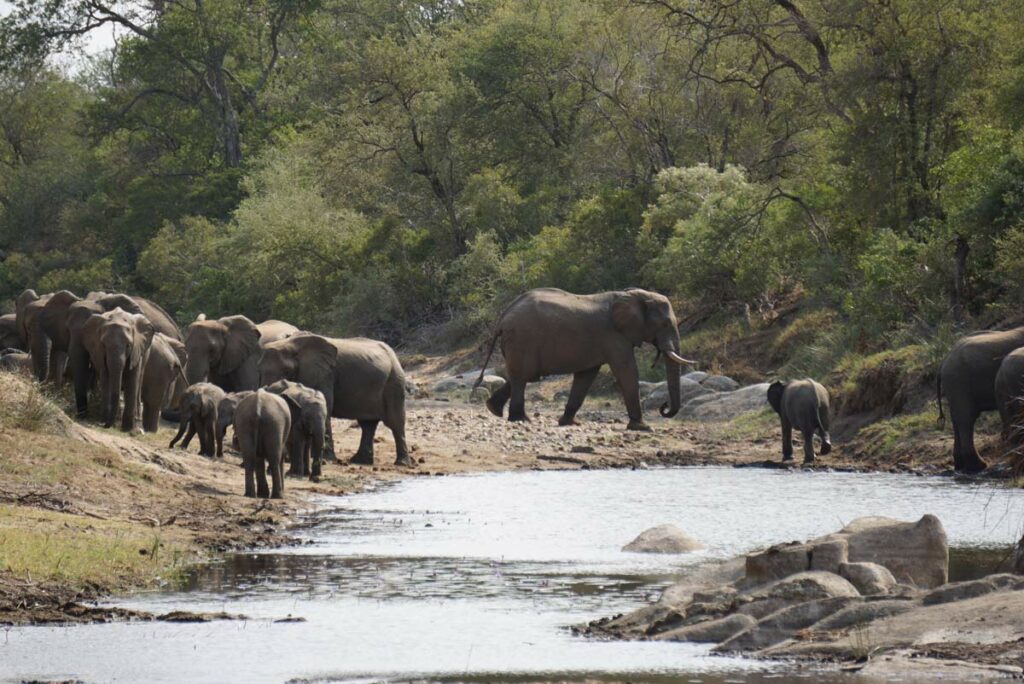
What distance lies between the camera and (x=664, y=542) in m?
17.2

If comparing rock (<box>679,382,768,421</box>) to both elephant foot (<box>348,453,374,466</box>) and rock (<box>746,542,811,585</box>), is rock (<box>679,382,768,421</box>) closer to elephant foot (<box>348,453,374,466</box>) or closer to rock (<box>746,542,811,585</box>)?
elephant foot (<box>348,453,374,466</box>)

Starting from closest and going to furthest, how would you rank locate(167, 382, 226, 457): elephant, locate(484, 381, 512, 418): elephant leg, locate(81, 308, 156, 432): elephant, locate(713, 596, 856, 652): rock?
locate(713, 596, 856, 652): rock, locate(167, 382, 226, 457): elephant, locate(81, 308, 156, 432): elephant, locate(484, 381, 512, 418): elephant leg

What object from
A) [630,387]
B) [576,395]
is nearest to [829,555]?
[630,387]

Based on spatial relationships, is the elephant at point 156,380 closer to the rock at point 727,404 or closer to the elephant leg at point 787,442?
the elephant leg at point 787,442

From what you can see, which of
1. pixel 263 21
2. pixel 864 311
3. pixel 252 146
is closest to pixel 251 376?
pixel 864 311

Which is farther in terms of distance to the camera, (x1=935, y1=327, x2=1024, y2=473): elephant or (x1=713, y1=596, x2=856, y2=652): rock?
(x1=935, y1=327, x2=1024, y2=473): elephant

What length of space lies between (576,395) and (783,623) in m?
20.5

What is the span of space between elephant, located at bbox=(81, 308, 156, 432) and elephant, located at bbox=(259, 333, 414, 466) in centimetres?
218

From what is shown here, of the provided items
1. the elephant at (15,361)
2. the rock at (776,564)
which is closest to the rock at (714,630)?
the rock at (776,564)

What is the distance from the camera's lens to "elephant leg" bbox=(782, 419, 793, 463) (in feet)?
86.2

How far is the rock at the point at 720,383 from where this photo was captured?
112 ft

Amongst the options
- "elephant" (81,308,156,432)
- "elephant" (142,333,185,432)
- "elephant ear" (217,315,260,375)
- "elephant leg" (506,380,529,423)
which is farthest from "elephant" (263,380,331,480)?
"elephant leg" (506,380,529,423)

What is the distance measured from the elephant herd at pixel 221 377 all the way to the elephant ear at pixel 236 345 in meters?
0.02

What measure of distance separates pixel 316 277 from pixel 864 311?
83.6ft
